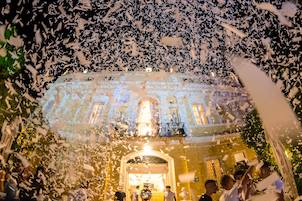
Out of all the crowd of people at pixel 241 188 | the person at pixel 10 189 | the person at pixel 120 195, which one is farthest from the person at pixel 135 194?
the person at pixel 10 189

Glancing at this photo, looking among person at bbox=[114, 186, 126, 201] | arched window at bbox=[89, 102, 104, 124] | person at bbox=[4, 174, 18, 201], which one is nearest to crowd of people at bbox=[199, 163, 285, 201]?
person at bbox=[114, 186, 126, 201]

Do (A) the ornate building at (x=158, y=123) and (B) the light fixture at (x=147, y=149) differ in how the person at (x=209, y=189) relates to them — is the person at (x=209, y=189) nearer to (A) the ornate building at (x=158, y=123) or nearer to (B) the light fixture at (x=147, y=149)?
(A) the ornate building at (x=158, y=123)

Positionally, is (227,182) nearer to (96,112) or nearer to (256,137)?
(256,137)

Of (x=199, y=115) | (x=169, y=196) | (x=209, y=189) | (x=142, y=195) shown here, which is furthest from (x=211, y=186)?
(x=199, y=115)

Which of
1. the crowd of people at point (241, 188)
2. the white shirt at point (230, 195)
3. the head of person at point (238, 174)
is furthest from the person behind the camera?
the head of person at point (238, 174)

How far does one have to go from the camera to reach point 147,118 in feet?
14.3

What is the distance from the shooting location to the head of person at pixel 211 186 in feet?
10.9

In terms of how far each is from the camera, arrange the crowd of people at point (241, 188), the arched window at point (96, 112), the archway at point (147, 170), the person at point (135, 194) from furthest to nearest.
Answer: the arched window at point (96, 112) → the archway at point (147, 170) → the person at point (135, 194) → the crowd of people at point (241, 188)

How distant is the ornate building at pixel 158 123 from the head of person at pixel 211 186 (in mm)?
268

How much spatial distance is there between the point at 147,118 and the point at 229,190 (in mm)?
1637

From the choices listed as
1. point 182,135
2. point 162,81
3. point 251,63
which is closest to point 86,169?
point 182,135

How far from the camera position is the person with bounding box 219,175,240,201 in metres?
3.12

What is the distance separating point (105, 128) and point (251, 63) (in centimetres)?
284

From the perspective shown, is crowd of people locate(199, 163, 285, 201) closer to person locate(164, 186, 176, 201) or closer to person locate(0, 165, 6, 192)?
person locate(164, 186, 176, 201)
